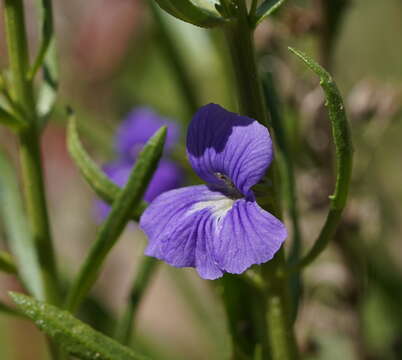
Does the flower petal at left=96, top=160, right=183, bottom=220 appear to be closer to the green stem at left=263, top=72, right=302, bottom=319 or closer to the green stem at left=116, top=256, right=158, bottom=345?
the green stem at left=116, top=256, right=158, bottom=345

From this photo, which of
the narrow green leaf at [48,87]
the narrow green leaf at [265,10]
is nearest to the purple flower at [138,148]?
the narrow green leaf at [48,87]

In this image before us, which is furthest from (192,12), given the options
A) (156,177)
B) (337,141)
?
(156,177)

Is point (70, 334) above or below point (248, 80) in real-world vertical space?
below

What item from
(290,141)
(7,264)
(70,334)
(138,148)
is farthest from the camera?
(138,148)

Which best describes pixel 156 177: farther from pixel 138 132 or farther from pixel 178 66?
pixel 178 66

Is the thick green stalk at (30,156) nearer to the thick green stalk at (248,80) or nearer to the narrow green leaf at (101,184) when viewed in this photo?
the narrow green leaf at (101,184)
